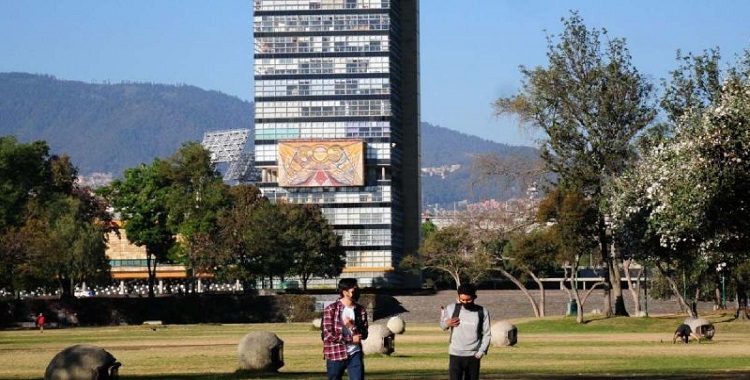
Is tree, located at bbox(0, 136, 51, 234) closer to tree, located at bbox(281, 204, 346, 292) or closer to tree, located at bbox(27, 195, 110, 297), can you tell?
tree, located at bbox(27, 195, 110, 297)

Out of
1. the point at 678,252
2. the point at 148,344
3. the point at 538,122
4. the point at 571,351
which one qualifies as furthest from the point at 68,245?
the point at 571,351

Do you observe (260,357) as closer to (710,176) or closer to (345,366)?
(710,176)

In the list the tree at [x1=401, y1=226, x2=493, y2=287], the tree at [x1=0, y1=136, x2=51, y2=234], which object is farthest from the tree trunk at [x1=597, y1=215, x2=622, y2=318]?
the tree at [x1=0, y1=136, x2=51, y2=234]

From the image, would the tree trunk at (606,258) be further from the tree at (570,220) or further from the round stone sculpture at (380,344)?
the round stone sculpture at (380,344)

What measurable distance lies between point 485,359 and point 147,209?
109 meters

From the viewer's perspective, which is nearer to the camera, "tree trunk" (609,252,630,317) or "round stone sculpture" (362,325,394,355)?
"round stone sculpture" (362,325,394,355)

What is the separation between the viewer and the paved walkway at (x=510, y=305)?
140 meters

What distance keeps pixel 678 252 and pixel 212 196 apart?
83.1 meters

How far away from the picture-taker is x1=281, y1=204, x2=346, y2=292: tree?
152 meters

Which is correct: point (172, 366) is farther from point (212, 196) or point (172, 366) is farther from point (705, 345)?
point (212, 196)

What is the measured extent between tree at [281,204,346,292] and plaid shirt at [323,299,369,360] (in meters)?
124

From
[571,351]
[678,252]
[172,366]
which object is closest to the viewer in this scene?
[172,366]

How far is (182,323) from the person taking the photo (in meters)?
130

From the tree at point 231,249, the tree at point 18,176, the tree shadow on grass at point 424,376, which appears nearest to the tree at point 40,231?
the tree at point 18,176
